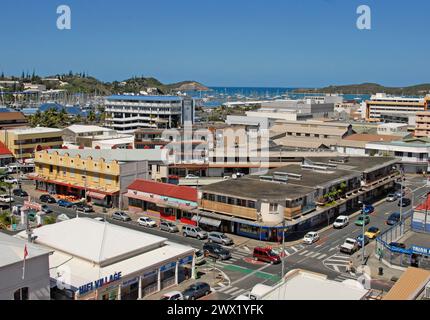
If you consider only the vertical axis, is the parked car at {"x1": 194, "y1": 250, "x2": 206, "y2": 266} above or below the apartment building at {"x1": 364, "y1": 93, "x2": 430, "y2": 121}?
below

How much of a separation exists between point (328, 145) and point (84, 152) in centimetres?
2944

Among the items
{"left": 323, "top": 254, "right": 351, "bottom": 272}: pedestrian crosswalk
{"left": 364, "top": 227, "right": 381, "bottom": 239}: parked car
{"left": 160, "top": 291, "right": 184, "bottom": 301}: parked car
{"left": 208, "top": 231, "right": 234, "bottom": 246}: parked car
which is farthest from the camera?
{"left": 364, "top": 227, "right": 381, "bottom": 239}: parked car

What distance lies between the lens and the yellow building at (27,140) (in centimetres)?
5122

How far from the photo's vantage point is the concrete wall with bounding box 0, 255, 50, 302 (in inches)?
589

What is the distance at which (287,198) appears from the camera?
1080 inches

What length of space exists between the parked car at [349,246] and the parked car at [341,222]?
395 centimetres

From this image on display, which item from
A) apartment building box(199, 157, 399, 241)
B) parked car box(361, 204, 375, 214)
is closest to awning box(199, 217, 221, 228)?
apartment building box(199, 157, 399, 241)

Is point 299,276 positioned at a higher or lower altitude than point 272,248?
higher

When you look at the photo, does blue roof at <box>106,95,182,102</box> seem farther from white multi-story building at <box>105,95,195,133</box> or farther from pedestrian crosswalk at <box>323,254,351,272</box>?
pedestrian crosswalk at <box>323,254,351,272</box>

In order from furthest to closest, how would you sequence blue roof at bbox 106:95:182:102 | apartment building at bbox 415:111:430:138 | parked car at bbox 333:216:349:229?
1. blue roof at bbox 106:95:182:102
2. apartment building at bbox 415:111:430:138
3. parked car at bbox 333:216:349:229

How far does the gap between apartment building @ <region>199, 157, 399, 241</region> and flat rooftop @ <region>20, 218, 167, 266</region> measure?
746 cm

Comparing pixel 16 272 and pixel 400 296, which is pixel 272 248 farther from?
pixel 16 272

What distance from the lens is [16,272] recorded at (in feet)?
50.0
